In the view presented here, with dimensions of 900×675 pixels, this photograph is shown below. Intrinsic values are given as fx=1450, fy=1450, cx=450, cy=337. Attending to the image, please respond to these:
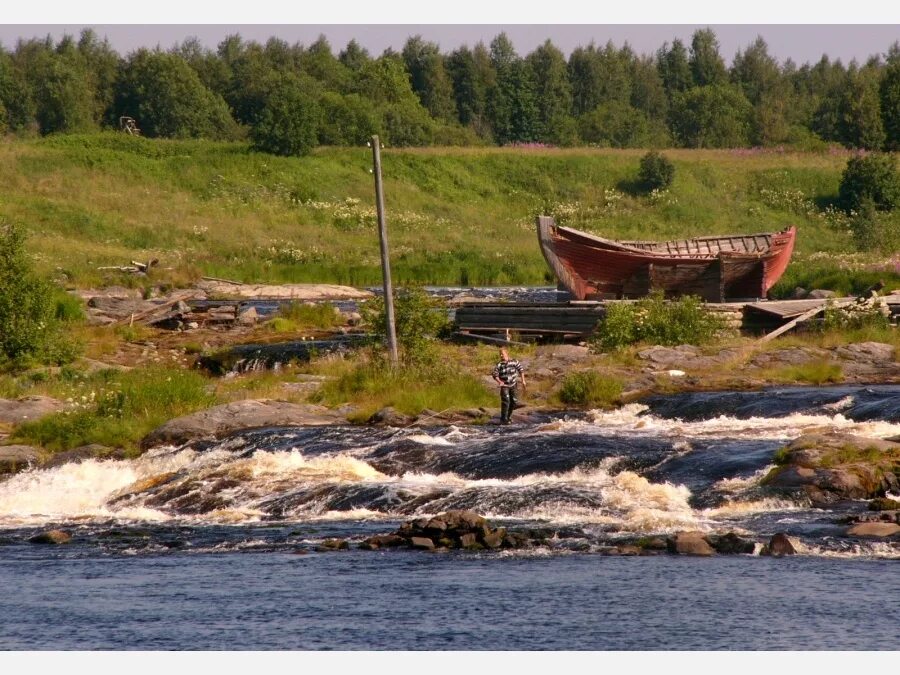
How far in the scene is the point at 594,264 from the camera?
48.3 m

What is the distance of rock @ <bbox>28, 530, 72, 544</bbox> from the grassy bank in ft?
138

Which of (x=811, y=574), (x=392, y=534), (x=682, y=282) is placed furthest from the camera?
(x=682, y=282)

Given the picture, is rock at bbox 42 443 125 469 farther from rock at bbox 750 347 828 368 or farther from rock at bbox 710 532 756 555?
rock at bbox 750 347 828 368

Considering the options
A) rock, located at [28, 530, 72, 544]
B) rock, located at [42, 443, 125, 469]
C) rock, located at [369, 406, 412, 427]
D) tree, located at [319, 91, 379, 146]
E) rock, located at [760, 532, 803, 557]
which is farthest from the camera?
tree, located at [319, 91, 379, 146]

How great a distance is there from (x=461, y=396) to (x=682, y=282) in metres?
18.3

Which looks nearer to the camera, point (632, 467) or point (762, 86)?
point (632, 467)

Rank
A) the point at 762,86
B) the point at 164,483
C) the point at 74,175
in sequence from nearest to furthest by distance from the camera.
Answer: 1. the point at 164,483
2. the point at 74,175
3. the point at 762,86

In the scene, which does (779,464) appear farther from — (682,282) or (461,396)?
(682,282)

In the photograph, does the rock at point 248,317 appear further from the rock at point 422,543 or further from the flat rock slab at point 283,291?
the rock at point 422,543

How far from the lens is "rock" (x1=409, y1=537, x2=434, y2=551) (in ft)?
64.4

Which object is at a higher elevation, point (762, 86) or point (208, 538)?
point (762, 86)

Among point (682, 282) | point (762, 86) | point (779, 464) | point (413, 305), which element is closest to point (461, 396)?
point (413, 305)

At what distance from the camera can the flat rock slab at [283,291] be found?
58.5 meters

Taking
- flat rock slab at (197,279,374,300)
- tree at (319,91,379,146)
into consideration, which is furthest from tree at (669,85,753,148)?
flat rock slab at (197,279,374,300)
